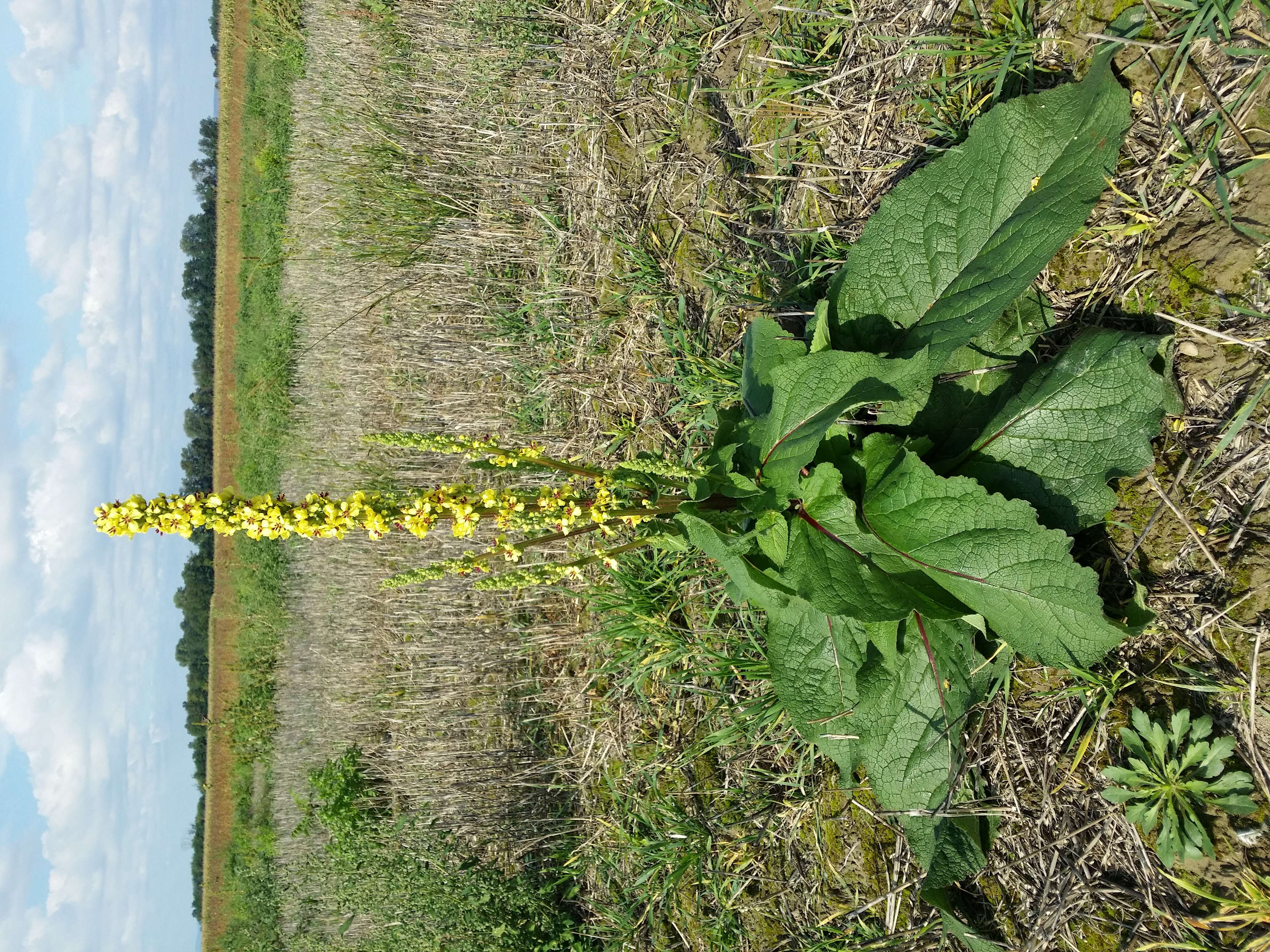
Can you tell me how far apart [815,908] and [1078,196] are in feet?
12.1

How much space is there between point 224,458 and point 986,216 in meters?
14.7

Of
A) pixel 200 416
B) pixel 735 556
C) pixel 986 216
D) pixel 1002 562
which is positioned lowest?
pixel 200 416

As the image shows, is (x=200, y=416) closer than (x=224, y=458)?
No

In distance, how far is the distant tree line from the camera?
18281mm

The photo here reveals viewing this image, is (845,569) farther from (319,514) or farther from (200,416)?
(200,416)

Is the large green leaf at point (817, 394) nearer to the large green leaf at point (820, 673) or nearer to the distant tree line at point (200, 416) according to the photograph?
the large green leaf at point (820, 673)

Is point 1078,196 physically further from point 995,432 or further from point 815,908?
point 815,908

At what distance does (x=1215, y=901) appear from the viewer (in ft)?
8.18

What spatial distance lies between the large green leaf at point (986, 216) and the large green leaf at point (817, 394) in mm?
316

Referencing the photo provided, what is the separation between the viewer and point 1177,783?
2564mm

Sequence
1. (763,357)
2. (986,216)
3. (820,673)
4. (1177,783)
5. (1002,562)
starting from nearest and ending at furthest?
1. (1002,562)
2. (1177,783)
3. (986,216)
4. (763,357)
5. (820,673)

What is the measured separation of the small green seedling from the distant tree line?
Answer: 1895 centimetres

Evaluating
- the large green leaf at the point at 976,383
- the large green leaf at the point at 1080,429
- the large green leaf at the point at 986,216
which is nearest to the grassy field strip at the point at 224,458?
the large green leaf at the point at 976,383

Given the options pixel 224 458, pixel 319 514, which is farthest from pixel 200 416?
pixel 319 514
